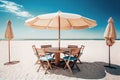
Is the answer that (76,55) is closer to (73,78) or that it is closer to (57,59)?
(57,59)

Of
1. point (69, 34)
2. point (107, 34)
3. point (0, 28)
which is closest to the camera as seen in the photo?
point (107, 34)

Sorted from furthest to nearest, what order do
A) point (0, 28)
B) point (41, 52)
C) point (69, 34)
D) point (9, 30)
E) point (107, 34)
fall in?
1. point (69, 34)
2. point (0, 28)
3. point (9, 30)
4. point (107, 34)
5. point (41, 52)

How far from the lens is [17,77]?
459cm

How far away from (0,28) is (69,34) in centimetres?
4462

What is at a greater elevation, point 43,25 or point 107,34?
point 43,25

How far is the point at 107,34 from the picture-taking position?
20.2ft

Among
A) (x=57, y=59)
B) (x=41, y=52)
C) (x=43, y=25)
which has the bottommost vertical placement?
(x=57, y=59)

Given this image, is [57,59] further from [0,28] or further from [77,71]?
[0,28]

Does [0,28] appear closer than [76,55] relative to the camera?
No

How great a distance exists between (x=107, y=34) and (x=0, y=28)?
28.1 feet

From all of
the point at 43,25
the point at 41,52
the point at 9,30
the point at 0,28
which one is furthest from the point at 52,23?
the point at 0,28

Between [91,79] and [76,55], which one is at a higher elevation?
[76,55]

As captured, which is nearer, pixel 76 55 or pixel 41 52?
pixel 41 52

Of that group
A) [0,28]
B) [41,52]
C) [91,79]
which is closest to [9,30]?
[41,52]
